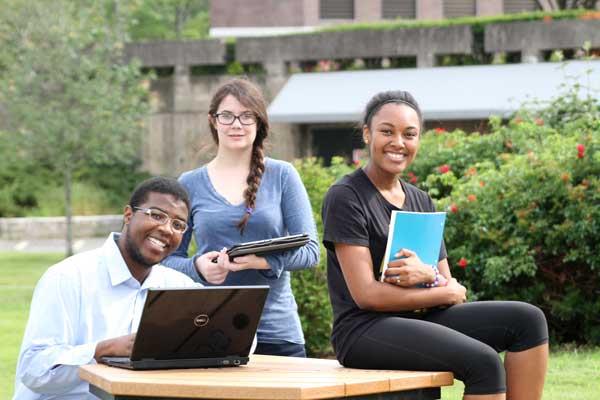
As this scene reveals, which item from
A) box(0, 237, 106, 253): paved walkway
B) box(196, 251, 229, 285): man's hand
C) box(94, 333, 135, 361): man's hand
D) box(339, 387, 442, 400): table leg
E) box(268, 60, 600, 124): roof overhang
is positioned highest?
box(196, 251, 229, 285): man's hand

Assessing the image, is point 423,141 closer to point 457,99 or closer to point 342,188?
point 342,188

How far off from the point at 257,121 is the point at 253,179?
0.28m

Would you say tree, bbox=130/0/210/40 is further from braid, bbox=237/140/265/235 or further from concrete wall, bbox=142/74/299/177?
braid, bbox=237/140/265/235

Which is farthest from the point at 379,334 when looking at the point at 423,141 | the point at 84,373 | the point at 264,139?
the point at 423,141

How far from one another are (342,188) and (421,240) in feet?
1.23

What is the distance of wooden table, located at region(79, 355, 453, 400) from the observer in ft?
13.9

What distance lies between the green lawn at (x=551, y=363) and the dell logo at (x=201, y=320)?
Answer: 3971 mm

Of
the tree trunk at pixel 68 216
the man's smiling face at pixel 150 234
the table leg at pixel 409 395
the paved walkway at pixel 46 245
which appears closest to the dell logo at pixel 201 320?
the man's smiling face at pixel 150 234

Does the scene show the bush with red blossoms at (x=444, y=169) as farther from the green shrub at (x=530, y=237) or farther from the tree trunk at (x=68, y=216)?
the tree trunk at (x=68, y=216)

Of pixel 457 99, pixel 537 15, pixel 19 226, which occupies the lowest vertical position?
pixel 19 226

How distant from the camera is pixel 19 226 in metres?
29.2

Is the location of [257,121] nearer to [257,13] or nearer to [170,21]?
[257,13]

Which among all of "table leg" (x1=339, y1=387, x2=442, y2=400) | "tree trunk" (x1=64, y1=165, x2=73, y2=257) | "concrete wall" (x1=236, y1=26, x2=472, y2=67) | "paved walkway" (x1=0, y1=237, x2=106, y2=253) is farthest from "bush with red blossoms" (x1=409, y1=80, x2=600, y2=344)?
"concrete wall" (x1=236, y1=26, x2=472, y2=67)

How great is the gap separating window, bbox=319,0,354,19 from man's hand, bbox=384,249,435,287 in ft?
112
